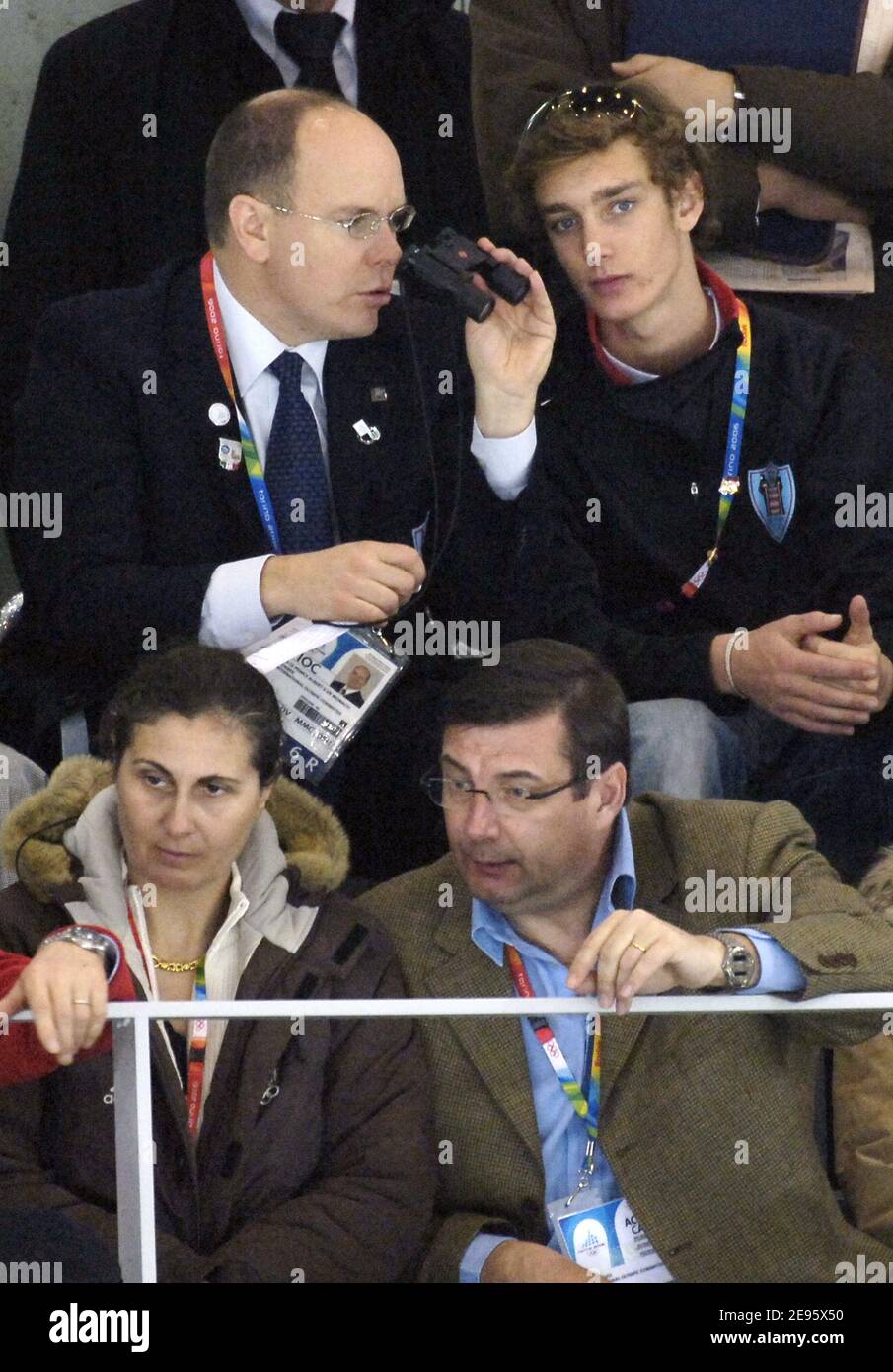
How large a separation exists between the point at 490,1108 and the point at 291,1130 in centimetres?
24

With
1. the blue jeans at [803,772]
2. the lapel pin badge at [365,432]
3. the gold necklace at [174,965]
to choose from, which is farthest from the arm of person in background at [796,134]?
the gold necklace at [174,965]

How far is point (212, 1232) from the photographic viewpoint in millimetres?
2740

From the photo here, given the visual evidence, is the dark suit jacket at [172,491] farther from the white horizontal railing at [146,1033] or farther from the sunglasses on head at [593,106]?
the white horizontal railing at [146,1033]

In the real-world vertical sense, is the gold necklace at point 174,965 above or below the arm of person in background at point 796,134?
below

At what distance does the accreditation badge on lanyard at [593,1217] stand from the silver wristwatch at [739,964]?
308 millimetres

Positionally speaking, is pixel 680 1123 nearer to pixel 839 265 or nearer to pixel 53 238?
pixel 839 265

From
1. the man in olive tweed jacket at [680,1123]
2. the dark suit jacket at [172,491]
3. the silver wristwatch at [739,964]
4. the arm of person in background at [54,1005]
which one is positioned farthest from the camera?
the dark suit jacket at [172,491]

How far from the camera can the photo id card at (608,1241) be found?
9.16 ft

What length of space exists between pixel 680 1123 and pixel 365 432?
3.47ft

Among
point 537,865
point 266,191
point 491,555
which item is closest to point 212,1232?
point 537,865

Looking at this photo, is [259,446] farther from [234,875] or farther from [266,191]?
[234,875]

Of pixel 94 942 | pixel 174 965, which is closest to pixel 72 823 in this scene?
pixel 174 965

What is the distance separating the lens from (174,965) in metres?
2.83

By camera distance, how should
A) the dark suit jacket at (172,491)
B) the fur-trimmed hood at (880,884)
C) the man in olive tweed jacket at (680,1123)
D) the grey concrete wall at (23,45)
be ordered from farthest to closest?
the grey concrete wall at (23,45) → the dark suit jacket at (172,491) → the fur-trimmed hood at (880,884) → the man in olive tweed jacket at (680,1123)
